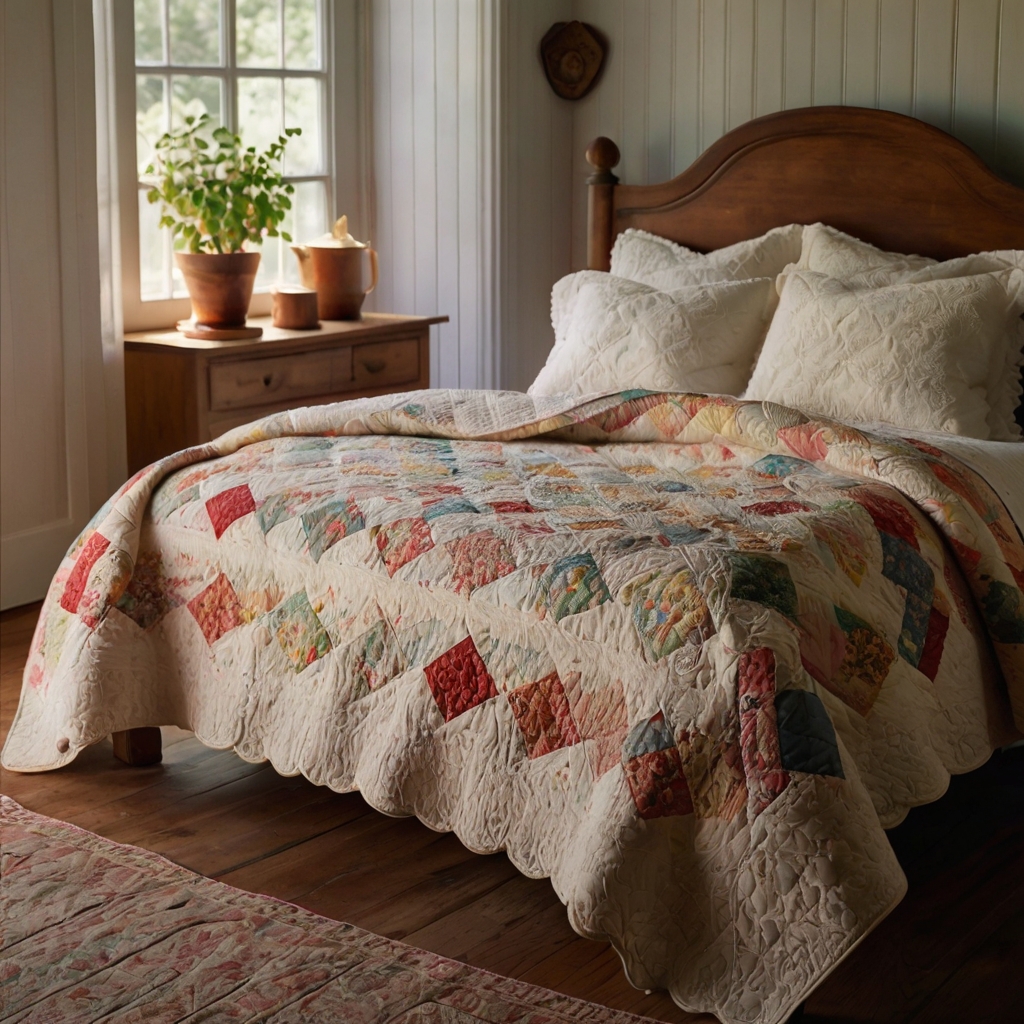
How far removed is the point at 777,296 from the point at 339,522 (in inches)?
60.9

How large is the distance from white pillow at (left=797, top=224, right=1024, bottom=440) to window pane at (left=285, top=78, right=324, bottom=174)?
67.7 inches

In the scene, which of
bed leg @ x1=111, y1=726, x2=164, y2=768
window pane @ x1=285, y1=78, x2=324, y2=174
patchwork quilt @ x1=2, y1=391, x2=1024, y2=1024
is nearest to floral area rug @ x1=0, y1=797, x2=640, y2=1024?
patchwork quilt @ x1=2, y1=391, x2=1024, y2=1024

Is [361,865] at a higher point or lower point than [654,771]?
lower

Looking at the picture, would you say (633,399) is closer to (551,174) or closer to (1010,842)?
(1010,842)

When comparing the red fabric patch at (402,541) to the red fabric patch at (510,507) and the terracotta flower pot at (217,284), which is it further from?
the terracotta flower pot at (217,284)

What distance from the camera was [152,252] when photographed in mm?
3910

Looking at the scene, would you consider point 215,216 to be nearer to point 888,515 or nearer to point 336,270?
point 336,270

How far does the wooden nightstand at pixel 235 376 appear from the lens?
3551mm

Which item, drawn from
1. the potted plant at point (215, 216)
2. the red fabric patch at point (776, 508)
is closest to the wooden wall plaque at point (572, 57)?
the potted plant at point (215, 216)

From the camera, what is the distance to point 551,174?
431 cm

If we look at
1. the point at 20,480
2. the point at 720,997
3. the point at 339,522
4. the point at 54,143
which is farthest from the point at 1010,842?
the point at 54,143

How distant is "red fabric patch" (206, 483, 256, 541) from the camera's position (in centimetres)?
231

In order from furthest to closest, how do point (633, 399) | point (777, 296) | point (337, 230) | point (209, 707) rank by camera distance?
point (337, 230), point (777, 296), point (633, 399), point (209, 707)

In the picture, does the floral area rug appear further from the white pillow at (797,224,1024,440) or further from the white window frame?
the white window frame
